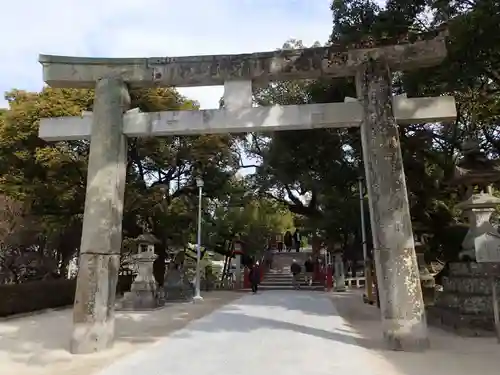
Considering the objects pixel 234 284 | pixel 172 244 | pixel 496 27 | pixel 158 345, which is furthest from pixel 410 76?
pixel 234 284

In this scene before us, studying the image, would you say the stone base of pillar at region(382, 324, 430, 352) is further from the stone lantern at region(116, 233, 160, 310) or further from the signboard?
the stone lantern at region(116, 233, 160, 310)

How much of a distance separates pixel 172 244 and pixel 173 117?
15.0 metres

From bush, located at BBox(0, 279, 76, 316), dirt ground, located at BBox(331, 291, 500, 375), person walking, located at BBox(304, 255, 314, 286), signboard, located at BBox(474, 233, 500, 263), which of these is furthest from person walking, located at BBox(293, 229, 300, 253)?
dirt ground, located at BBox(331, 291, 500, 375)

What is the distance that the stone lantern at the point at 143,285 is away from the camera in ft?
46.6

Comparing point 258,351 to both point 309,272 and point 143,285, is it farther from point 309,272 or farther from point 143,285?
point 309,272

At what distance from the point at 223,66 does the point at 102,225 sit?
12.1ft

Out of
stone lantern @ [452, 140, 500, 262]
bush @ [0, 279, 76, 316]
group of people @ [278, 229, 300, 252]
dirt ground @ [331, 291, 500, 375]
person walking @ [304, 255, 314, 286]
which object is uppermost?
group of people @ [278, 229, 300, 252]

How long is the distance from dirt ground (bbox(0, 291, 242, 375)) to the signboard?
6651 mm

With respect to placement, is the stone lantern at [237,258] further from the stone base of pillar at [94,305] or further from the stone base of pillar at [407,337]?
the stone base of pillar at [407,337]

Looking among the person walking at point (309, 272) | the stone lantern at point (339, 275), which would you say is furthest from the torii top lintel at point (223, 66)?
the person walking at point (309, 272)

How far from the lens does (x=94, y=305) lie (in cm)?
690

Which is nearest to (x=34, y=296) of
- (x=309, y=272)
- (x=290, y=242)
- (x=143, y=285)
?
(x=143, y=285)

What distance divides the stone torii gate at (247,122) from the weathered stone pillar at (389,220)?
0.05 feet

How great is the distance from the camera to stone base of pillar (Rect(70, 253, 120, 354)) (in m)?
6.75
